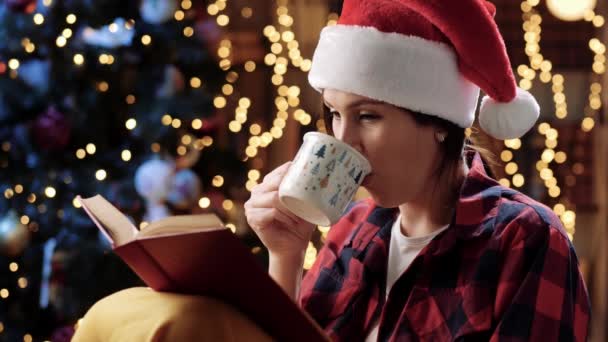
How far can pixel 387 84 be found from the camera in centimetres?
119

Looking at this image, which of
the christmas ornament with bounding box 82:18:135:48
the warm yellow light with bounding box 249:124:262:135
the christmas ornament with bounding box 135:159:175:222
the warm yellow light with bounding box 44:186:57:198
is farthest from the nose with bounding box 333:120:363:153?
the warm yellow light with bounding box 249:124:262:135

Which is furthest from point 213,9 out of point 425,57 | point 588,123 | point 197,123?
point 588,123

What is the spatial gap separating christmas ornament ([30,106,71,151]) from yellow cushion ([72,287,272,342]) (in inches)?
67.0

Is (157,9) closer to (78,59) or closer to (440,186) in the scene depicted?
(78,59)

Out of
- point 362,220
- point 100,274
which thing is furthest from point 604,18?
point 362,220

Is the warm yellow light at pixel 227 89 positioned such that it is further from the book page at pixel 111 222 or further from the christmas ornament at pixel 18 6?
the book page at pixel 111 222

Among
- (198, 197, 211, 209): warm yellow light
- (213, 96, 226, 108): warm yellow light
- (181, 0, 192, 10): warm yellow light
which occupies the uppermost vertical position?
(181, 0, 192, 10): warm yellow light

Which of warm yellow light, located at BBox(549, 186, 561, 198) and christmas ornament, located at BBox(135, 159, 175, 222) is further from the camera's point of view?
warm yellow light, located at BBox(549, 186, 561, 198)

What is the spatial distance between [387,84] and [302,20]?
10.8ft

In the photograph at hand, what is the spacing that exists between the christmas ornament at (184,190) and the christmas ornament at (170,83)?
23cm

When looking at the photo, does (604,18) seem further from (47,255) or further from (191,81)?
(47,255)

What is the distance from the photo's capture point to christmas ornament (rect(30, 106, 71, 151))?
102 inches

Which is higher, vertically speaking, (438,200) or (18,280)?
(438,200)

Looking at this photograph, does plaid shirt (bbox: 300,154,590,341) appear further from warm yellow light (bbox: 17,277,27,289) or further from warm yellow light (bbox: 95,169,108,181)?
warm yellow light (bbox: 17,277,27,289)
